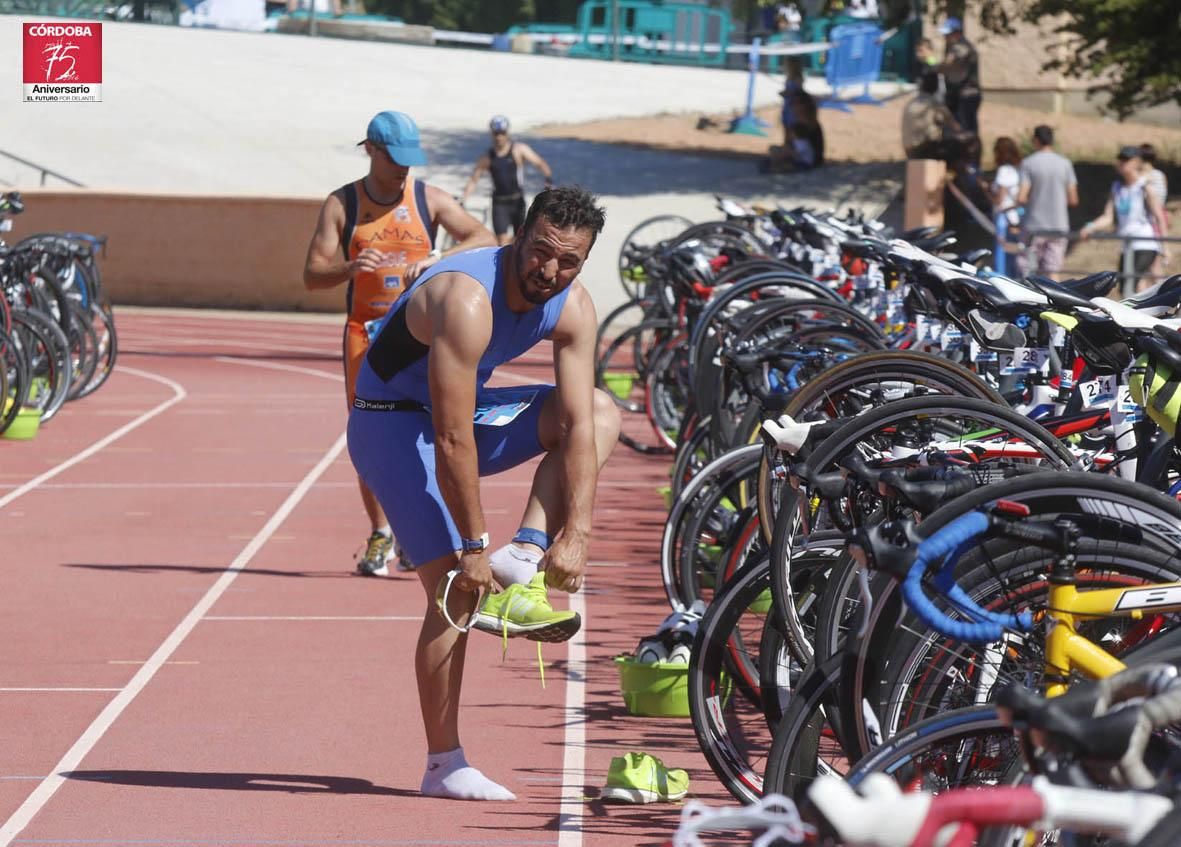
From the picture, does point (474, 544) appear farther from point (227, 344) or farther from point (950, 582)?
point (227, 344)

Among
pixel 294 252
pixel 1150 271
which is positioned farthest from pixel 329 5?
pixel 1150 271

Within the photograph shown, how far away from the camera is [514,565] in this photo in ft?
18.3

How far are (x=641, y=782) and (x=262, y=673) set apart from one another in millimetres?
2120

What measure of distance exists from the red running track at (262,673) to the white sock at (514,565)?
2.04 feet

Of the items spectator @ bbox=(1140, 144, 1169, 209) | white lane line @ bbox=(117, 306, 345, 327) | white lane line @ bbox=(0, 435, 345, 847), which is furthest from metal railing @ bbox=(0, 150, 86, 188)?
white lane line @ bbox=(0, 435, 345, 847)

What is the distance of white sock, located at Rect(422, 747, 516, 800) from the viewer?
5.64 m

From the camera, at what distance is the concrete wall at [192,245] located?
81.3 feet

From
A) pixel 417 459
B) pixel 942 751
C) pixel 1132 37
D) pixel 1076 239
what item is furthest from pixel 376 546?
pixel 1132 37

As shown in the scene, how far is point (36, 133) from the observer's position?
75.4ft

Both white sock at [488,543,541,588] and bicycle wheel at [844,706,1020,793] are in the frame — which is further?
white sock at [488,543,541,588]

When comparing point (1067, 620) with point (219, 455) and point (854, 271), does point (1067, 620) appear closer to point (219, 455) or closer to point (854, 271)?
point (854, 271)

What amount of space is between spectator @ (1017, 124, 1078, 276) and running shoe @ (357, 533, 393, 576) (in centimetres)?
1125

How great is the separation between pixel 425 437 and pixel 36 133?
1847 centimetres

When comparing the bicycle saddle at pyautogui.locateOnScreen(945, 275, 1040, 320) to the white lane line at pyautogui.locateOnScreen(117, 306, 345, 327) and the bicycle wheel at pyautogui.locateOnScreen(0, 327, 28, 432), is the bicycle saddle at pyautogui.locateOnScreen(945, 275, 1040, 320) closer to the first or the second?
the bicycle wheel at pyautogui.locateOnScreen(0, 327, 28, 432)
